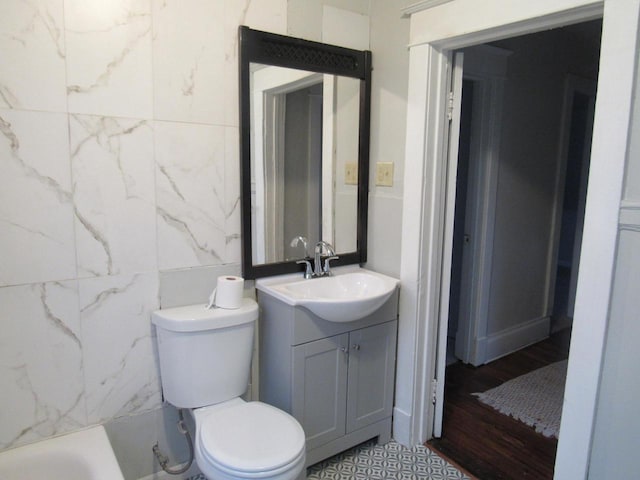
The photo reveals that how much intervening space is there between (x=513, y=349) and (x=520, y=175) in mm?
1275

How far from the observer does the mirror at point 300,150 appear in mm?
2023

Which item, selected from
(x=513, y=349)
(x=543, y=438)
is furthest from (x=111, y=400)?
(x=513, y=349)

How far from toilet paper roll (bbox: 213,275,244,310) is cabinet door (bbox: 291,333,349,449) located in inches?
12.5

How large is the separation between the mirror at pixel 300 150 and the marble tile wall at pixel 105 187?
0.29 feet

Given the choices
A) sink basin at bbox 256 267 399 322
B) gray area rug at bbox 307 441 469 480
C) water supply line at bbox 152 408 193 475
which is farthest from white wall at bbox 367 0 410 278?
water supply line at bbox 152 408 193 475

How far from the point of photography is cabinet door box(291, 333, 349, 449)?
78.1 inches

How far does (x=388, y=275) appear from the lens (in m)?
2.35

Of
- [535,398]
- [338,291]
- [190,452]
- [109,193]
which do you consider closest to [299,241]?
[338,291]

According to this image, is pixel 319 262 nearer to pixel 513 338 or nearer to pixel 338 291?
pixel 338 291

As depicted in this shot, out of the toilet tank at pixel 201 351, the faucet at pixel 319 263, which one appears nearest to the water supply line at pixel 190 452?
the toilet tank at pixel 201 351

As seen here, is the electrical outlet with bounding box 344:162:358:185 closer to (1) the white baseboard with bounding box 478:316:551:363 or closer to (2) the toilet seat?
(2) the toilet seat

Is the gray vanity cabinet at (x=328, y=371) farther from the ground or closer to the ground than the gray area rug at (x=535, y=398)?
farther from the ground

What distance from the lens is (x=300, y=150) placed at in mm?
2213

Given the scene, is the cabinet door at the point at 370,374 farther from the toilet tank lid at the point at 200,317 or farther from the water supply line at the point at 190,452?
the water supply line at the point at 190,452
